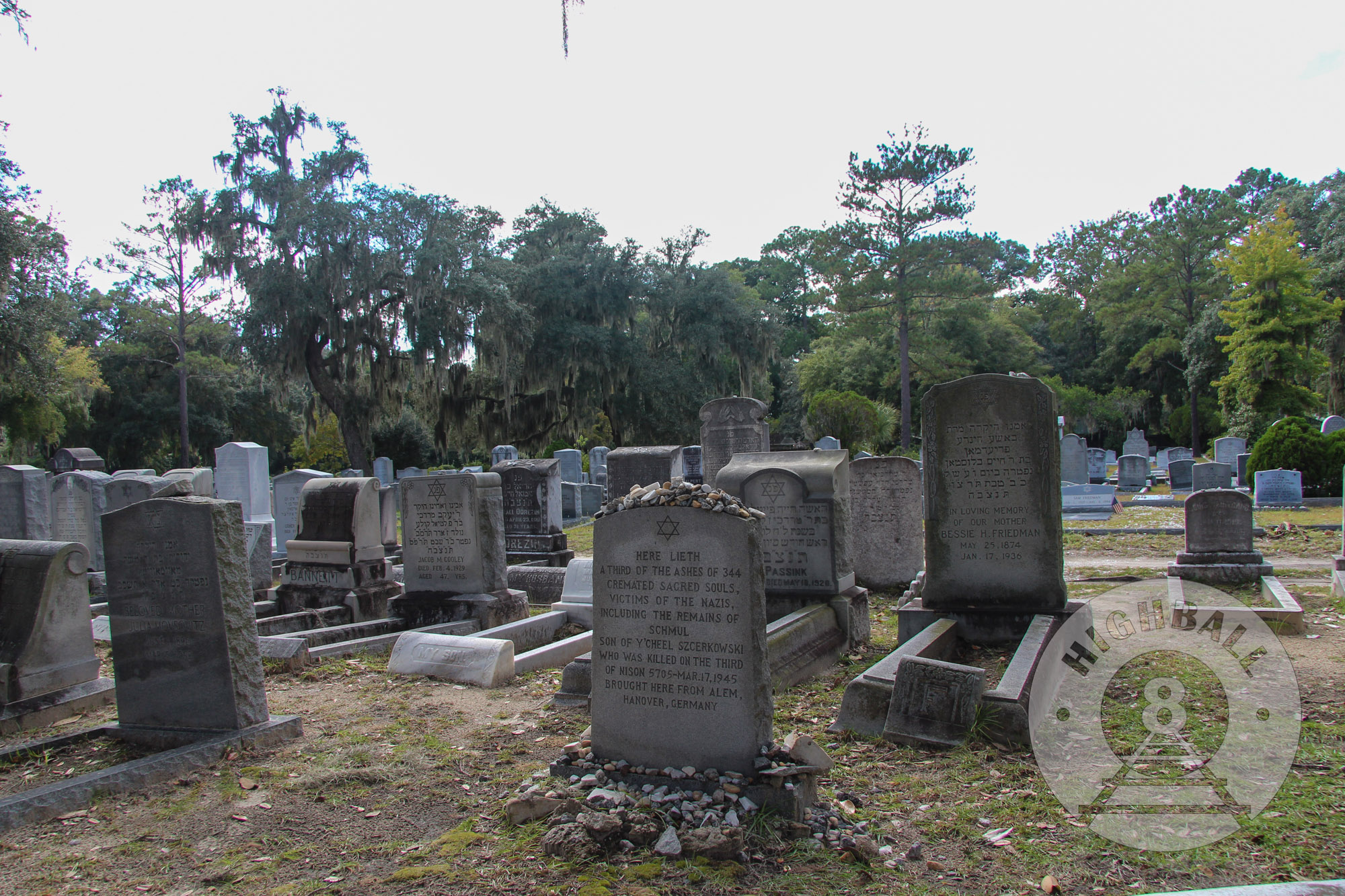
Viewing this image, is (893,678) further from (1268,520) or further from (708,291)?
(708,291)

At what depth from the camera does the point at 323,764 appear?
4039 millimetres

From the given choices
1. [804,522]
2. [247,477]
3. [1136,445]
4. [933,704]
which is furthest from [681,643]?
[1136,445]

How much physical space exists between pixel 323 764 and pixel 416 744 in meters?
0.49

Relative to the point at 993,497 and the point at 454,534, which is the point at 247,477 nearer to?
the point at 454,534

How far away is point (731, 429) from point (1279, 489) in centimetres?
1090

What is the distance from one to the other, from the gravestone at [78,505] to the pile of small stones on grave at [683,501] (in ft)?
33.4

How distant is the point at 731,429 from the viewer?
13312mm

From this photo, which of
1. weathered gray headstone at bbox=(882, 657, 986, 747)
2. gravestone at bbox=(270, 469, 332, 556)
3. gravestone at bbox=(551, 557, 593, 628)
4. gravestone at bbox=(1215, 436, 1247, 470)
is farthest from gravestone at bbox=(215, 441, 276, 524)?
gravestone at bbox=(1215, 436, 1247, 470)

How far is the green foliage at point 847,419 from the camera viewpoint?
86.2 feet

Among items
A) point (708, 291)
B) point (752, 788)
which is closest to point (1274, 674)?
point (752, 788)

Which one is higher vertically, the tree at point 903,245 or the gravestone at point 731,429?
the tree at point 903,245

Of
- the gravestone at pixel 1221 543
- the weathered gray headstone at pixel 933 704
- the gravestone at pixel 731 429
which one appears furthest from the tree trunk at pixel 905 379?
the weathered gray headstone at pixel 933 704

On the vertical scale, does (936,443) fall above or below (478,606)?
above

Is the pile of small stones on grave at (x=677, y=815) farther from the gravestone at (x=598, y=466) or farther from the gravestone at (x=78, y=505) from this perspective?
the gravestone at (x=598, y=466)
